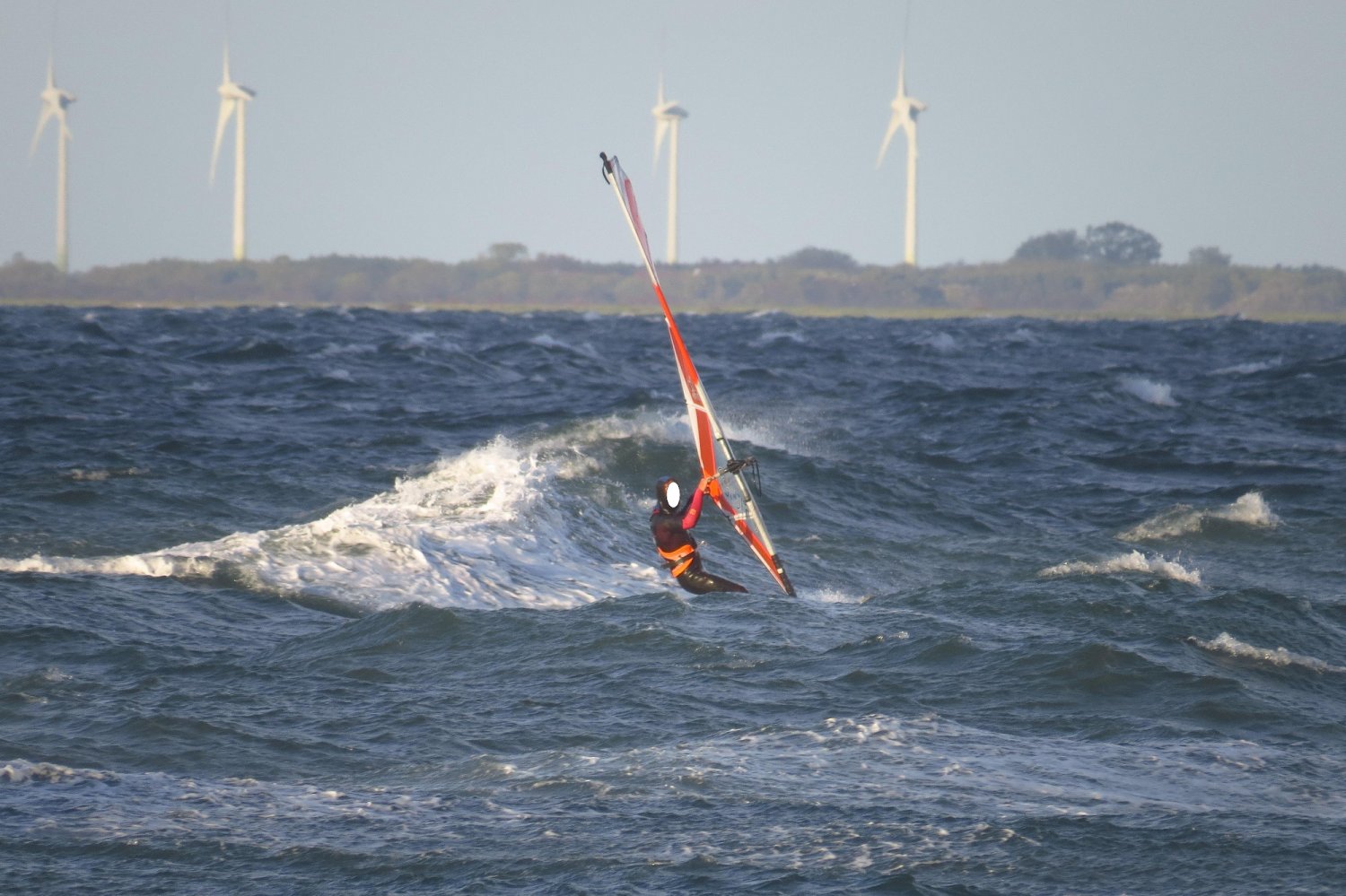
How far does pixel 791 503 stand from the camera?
17.3 metres

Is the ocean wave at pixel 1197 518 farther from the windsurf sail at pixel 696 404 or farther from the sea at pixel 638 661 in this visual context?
the windsurf sail at pixel 696 404

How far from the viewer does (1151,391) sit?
29.2 meters

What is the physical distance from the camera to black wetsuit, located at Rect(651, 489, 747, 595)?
1091cm

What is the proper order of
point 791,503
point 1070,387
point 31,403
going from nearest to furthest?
point 791,503 < point 31,403 < point 1070,387

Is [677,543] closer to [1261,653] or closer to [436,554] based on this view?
[436,554]

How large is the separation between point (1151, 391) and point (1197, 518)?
1361 centimetres

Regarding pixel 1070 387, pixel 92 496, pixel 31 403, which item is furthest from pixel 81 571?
pixel 1070 387

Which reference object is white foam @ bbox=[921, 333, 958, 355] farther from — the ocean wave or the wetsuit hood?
the wetsuit hood

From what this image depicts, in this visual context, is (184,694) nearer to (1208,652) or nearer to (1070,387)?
(1208,652)

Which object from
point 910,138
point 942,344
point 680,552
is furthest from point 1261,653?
point 910,138

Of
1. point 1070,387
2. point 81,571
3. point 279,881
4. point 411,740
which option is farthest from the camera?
point 1070,387

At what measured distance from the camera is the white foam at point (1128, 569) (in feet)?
41.0

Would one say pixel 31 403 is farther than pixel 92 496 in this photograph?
Yes

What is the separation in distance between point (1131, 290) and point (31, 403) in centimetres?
14628
